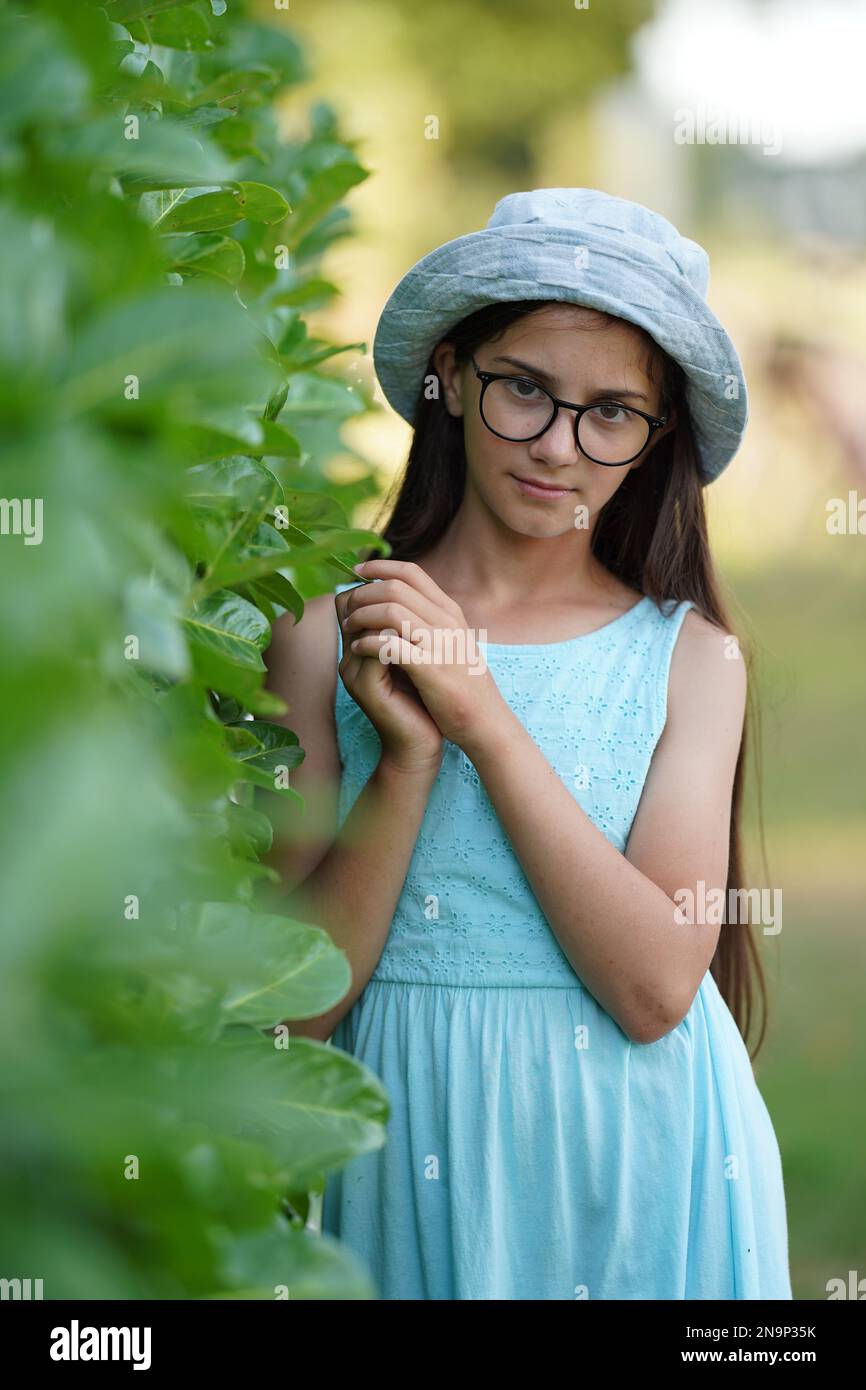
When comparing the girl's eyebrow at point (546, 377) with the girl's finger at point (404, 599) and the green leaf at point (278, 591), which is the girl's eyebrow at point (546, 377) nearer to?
the girl's finger at point (404, 599)

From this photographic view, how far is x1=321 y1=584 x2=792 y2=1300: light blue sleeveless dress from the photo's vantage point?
1.58 metres

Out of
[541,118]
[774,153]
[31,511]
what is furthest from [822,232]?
[31,511]

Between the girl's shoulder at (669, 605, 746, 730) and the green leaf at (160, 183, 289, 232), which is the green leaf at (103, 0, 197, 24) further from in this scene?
the girl's shoulder at (669, 605, 746, 730)

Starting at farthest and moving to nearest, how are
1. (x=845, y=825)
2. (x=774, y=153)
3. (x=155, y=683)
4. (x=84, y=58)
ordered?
(x=774, y=153) → (x=845, y=825) → (x=155, y=683) → (x=84, y=58)

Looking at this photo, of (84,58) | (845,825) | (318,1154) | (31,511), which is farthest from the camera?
(845,825)

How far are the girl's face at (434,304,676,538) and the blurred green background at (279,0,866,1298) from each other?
5.34 metres

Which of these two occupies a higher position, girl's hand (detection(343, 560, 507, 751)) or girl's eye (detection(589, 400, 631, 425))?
girl's eye (detection(589, 400, 631, 425))

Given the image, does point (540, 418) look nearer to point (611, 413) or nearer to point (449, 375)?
point (611, 413)

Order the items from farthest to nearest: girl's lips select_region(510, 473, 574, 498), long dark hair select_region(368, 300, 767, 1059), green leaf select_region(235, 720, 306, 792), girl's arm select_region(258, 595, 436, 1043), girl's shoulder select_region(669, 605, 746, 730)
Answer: long dark hair select_region(368, 300, 767, 1059)
girl's shoulder select_region(669, 605, 746, 730)
girl's lips select_region(510, 473, 574, 498)
girl's arm select_region(258, 595, 436, 1043)
green leaf select_region(235, 720, 306, 792)

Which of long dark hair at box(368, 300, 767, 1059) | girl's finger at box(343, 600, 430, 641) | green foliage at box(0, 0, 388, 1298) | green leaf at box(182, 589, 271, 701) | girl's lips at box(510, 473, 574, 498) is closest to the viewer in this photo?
green foliage at box(0, 0, 388, 1298)

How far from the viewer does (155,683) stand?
92 cm

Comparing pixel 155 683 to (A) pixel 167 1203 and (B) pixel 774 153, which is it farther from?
(B) pixel 774 153

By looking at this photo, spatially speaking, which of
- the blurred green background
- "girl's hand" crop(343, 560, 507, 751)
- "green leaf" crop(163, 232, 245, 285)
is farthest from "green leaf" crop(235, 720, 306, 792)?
the blurred green background

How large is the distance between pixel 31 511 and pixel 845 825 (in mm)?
6372
